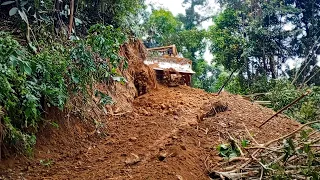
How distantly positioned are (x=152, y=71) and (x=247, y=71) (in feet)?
24.5

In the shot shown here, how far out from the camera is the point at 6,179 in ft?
7.71

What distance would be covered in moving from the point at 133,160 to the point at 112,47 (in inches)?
53.1

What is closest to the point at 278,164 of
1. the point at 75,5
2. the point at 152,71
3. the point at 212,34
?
the point at 75,5

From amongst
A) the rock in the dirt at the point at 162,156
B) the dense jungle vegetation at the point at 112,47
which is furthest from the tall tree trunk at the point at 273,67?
the rock in the dirt at the point at 162,156

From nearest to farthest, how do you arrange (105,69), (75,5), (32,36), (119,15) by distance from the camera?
(32,36) → (105,69) → (75,5) → (119,15)

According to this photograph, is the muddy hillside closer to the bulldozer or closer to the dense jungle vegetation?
the dense jungle vegetation

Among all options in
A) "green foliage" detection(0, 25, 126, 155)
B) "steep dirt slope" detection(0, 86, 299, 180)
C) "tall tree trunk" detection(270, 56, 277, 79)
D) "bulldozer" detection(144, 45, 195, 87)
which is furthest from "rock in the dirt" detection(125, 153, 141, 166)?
"tall tree trunk" detection(270, 56, 277, 79)

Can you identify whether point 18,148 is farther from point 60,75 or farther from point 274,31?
point 274,31

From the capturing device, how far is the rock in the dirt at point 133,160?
274cm

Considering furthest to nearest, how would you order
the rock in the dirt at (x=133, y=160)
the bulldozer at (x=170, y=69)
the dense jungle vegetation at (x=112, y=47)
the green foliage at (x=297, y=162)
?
the bulldozer at (x=170, y=69), the rock in the dirt at (x=133, y=160), the dense jungle vegetation at (x=112, y=47), the green foliage at (x=297, y=162)

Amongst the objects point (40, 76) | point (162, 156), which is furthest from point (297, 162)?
point (40, 76)

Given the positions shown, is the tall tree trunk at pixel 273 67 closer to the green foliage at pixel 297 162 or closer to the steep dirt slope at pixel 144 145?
the steep dirt slope at pixel 144 145

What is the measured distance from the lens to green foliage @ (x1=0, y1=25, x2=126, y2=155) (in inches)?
89.9

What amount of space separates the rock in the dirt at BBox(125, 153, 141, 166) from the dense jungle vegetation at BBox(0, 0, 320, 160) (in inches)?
30.2
